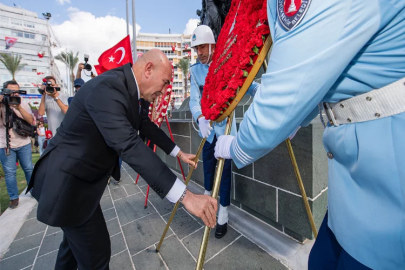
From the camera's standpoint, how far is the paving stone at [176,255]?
1952 mm

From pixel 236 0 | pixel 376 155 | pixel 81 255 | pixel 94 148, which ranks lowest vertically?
pixel 81 255

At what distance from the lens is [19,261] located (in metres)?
2.14

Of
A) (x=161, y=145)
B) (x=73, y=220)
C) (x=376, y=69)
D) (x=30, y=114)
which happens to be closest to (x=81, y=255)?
(x=73, y=220)

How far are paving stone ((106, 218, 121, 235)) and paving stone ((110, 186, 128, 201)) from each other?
86 centimetres

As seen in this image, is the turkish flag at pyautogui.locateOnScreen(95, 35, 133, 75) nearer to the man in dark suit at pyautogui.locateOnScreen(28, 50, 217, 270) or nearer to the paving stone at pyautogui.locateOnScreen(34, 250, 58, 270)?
the man in dark suit at pyautogui.locateOnScreen(28, 50, 217, 270)

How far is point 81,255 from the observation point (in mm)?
1352

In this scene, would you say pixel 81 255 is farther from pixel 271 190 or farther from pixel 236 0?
pixel 236 0

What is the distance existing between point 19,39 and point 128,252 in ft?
196

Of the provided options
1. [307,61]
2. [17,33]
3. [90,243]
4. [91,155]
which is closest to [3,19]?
[17,33]

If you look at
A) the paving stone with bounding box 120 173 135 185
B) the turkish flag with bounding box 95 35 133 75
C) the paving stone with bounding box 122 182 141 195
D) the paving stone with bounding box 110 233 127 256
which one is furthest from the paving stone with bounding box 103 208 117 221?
the turkish flag with bounding box 95 35 133 75

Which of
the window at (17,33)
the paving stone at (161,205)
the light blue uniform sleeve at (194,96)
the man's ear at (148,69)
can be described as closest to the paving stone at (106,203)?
the paving stone at (161,205)

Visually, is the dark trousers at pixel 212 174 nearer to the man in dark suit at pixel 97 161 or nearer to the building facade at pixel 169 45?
the man in dark suit at pixel 97 161

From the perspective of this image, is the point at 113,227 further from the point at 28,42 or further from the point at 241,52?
the point at 28,42

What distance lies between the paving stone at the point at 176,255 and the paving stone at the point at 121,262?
329 mm
